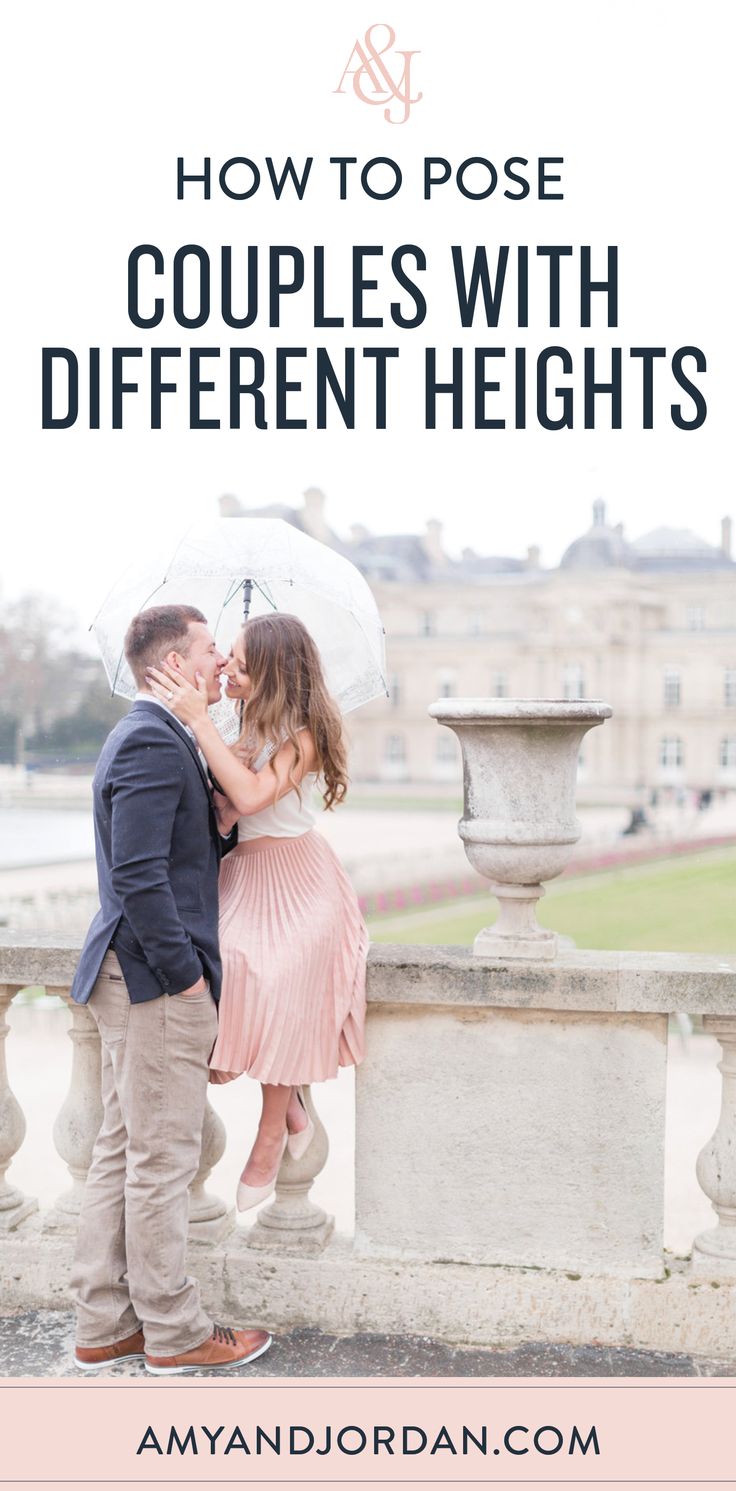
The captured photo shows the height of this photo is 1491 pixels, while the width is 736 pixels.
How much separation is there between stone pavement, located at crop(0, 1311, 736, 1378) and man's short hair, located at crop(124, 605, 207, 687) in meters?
1.48

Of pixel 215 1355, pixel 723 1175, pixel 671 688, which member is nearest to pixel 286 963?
pixel 215 1355

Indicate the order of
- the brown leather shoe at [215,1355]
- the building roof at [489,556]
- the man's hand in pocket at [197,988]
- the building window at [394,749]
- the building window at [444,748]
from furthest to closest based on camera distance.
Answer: the building roof at [489,556], the building window at [394,749], the building window at [444,748], the brown leather shoe at [215,1355], the man's hand in pocket at [197,988]

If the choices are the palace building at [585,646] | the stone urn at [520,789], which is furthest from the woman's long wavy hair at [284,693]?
the palace building at [585,646]

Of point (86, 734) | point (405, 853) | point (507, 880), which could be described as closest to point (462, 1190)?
point (507, 880)

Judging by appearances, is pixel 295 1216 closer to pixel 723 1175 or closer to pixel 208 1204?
pixel 208 1204

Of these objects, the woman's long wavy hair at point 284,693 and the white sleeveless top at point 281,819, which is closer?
the woman's long wavy hair at point 284,693

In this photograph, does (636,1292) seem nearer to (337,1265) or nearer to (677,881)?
(337,1265)

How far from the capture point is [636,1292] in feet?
9.64

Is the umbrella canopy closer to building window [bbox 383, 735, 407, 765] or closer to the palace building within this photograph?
the palace building

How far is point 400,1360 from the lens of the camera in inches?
114

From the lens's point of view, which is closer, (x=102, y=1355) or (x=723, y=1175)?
(x=102, y=1355)

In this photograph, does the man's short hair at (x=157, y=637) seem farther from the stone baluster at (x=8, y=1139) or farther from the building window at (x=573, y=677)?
the building window at (x=573, y=677)

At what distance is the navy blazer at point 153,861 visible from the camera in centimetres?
256

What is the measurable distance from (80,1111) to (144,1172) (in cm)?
47
